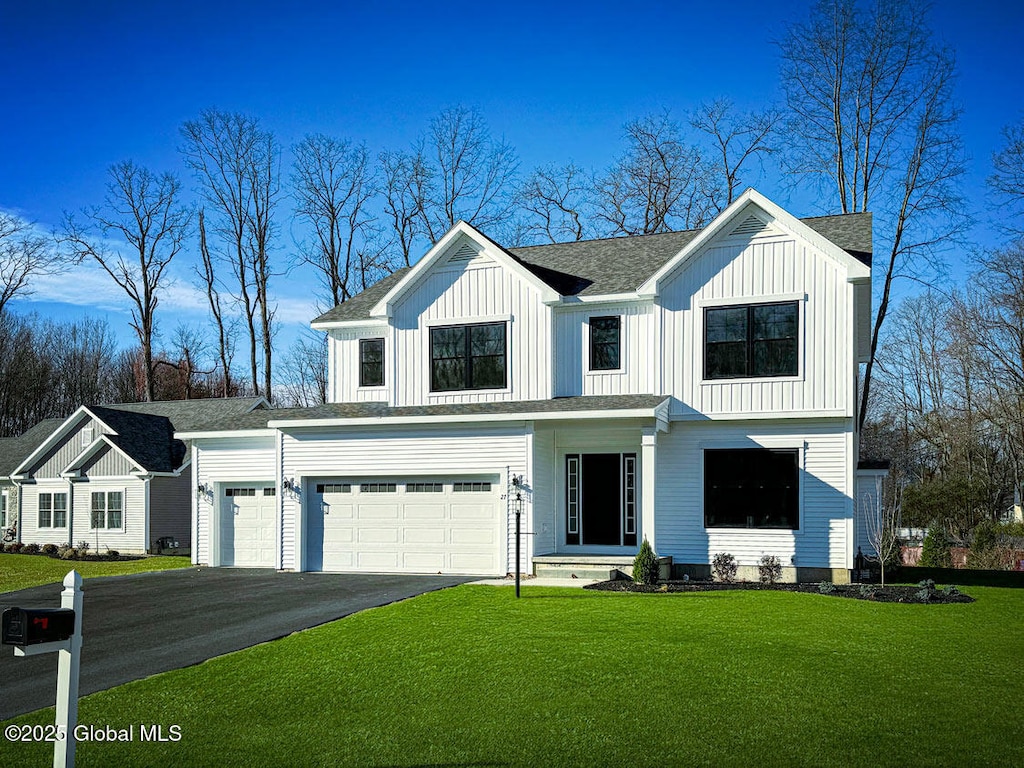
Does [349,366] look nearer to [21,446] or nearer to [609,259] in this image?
[609,259]

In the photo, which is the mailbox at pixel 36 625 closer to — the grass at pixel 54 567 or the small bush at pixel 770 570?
the small bush at pixel 770 570

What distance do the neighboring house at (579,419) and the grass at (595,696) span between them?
5950 millimetres

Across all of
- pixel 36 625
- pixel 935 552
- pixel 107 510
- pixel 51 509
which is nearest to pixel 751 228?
pixel 935 552

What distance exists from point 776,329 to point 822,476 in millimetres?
3147

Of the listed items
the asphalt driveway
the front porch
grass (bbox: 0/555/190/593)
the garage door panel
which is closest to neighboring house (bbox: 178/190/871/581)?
the garage door panel

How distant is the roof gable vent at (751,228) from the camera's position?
805 inches

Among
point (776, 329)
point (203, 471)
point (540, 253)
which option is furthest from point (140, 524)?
point (776, 329)

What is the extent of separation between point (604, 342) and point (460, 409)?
3585 millimetres

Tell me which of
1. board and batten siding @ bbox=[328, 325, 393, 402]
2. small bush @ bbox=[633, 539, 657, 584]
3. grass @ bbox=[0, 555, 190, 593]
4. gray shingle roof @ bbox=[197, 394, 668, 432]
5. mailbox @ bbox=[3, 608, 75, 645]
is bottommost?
grass @ bbox=[0, 555, 190, 593]

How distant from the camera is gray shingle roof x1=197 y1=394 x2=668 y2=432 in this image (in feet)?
66.6

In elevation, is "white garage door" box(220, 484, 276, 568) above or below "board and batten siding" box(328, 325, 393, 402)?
below

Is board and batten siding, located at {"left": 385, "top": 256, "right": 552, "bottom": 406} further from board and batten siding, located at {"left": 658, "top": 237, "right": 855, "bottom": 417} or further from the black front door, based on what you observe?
board and batten siding, located at {"left": 658, "top": 237, "right": 855, "bottom": 417}

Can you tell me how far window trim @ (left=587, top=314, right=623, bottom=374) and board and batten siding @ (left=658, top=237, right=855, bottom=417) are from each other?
1114mm

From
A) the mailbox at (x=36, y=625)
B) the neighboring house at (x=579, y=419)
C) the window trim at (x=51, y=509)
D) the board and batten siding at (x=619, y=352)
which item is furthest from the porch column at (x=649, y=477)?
the window trim at (x=51, y=509)
